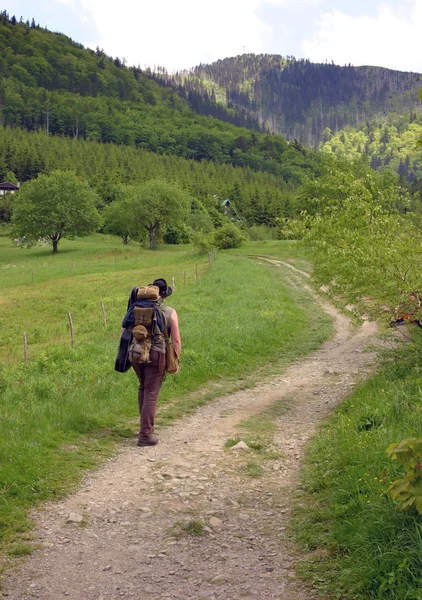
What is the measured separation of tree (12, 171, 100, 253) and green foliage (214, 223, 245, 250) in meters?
22.0

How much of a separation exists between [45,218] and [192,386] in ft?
235

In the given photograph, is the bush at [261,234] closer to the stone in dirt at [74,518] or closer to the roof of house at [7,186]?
the roof of house at [7,186]

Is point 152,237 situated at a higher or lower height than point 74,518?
higher

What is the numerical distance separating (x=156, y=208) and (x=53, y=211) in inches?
600

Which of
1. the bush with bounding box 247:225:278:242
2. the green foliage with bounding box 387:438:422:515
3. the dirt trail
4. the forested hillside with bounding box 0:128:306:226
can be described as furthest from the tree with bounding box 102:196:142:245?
the green foliage with bounding box 387:438:422:515

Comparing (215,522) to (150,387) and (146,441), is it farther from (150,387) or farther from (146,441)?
(150,387)

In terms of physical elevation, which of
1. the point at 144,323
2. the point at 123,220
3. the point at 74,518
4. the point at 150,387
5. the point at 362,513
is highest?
the point at 123,220

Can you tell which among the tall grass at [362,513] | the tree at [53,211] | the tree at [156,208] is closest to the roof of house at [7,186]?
the tree at [53,211]

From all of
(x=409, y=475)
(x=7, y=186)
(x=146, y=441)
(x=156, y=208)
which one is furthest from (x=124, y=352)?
(x=7, y=186)

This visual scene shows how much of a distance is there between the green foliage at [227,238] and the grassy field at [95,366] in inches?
1363

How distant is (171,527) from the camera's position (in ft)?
19.2

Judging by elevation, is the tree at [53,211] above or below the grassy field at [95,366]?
above

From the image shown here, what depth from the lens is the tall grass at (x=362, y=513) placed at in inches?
168

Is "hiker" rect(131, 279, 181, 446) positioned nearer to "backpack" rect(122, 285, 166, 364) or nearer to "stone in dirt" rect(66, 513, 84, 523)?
"backpack" rect(122, 285, 166, 364)
